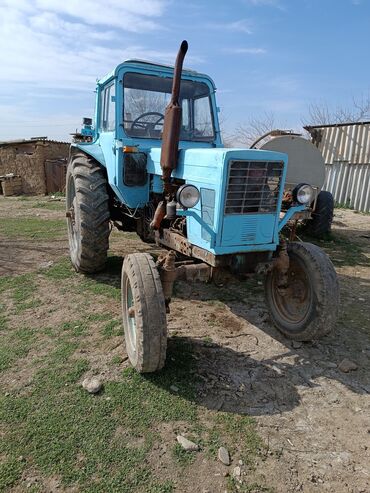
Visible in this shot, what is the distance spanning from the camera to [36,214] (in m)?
10.2

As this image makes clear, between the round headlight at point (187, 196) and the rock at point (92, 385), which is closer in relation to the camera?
the rock at point (92, 385)

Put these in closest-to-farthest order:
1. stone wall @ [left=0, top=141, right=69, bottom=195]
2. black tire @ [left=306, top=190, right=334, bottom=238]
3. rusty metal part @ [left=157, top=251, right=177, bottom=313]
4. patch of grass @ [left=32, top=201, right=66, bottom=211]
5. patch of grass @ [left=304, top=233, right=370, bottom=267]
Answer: rusty metal part @ [left=157, top=251, right=177, bottom=313], patch of grass @ [left=304, top=233, right=370, bottom=267], black tire @ [left=306, top=190, right=334, bottom=238], patch of grass @ [left=32, top=201, right=66, bottom=211], stone wall @ [left=0, top=141, right=69, bottom=195]

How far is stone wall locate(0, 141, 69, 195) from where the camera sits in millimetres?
14805

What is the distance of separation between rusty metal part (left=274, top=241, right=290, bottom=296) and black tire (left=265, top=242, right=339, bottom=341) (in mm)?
86

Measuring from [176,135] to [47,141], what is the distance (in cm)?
1337

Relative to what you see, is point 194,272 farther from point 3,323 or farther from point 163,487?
point 3,323

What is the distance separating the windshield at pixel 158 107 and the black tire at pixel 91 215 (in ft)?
2.70

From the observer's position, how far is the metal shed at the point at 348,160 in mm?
12891

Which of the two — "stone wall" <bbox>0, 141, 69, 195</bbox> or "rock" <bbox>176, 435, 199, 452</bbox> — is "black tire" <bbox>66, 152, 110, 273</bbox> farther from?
"stone wall" <bbox>0, 141, 69, 195</bbox>

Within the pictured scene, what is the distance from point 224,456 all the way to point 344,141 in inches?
524

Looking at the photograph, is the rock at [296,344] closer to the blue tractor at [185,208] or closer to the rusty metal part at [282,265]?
the blue tractor at [185,208]

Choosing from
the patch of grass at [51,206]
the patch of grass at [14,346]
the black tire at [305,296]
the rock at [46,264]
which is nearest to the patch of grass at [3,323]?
the patch of grass at [14,346]

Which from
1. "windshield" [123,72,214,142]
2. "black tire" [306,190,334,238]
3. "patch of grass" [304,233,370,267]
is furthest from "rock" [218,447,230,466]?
"black tire" [306,190,334,238]

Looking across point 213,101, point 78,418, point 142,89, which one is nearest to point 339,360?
point 78,418
